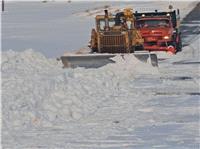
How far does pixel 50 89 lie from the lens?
1207 cm

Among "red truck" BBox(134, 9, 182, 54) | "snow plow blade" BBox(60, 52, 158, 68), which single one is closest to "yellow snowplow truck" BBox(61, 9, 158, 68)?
"snow plow blade" BBox(60, 52, 158, 68)

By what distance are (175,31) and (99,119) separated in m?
14.7

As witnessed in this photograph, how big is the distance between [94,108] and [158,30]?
13.3 metres

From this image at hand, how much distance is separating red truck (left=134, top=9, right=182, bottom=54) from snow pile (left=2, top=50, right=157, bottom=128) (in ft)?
21.6

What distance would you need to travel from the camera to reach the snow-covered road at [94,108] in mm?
9008

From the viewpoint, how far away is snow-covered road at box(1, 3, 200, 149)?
29.6ft

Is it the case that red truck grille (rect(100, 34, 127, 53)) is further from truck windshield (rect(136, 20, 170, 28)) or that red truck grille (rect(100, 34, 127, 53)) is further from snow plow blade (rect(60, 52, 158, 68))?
truck windshield (rect(136, 20, 170, 28))

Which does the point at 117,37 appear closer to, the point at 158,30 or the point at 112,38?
the point at 112,38

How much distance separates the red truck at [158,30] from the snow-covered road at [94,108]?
7.31 metres

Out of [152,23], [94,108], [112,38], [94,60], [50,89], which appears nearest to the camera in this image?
[94,108]

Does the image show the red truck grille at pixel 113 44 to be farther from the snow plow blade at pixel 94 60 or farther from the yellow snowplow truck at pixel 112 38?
the snow plow blade at pixel 94 60

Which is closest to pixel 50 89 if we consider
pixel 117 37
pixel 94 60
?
pixel 94 60

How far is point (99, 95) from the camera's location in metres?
12.9

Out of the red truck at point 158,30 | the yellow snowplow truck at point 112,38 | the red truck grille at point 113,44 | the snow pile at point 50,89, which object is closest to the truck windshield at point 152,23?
the red truck at point 158,30
